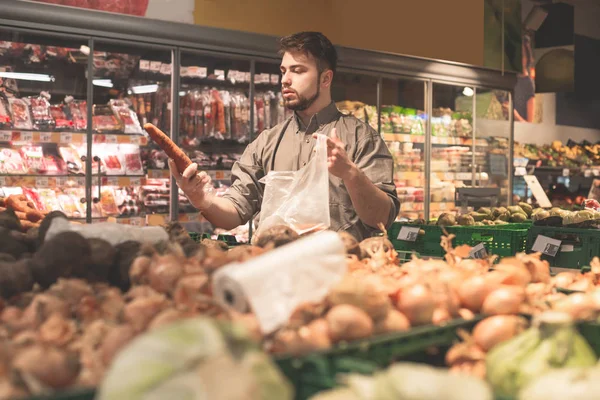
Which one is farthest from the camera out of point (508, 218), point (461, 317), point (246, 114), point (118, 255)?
point (246, 114)

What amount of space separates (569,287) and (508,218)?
2903 millimetres

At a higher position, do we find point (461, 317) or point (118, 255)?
point (118, 255)

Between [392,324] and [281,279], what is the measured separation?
0.25 meters

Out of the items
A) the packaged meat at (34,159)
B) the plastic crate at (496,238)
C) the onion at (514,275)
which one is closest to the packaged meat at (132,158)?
the packaged meat at (34,159)

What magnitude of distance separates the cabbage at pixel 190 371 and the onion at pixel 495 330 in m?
0.54

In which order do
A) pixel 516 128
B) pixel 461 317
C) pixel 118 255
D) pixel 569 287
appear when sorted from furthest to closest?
1. pixel 516 128
2. pixel 569 287
3. pixel 118 255
4. pixel 461 317

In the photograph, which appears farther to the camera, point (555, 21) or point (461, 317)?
point (555, 21)

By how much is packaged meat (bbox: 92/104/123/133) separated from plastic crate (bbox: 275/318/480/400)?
388cm

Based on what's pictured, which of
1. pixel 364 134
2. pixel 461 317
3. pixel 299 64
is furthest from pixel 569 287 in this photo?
pixel 299 64

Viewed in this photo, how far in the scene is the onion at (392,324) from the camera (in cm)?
129

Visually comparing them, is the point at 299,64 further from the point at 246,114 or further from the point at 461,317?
the point at 246,114

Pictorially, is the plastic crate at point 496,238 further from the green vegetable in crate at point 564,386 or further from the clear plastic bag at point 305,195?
the green vegetable in crate at point 564,386

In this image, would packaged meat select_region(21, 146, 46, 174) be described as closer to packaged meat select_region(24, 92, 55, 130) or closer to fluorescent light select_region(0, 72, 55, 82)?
packaged meat select_region(24, 92, 55, 130)

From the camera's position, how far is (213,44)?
4.90 meters
